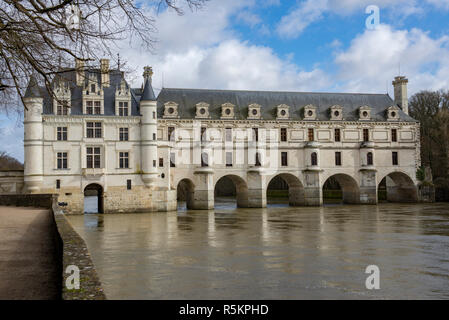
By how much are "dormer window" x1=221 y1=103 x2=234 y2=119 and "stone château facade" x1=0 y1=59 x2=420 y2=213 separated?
0.10 metres

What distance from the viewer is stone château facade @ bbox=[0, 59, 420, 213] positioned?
3431cm

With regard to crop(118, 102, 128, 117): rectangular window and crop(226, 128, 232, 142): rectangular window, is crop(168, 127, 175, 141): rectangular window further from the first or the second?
crop(226, 128, 232, 142): rectangular window

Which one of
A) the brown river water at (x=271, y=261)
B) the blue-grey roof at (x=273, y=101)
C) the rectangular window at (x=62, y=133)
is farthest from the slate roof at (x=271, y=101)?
the brown river water at (x=271, y=261)

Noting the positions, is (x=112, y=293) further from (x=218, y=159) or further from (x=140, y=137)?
(x=218, y=159)

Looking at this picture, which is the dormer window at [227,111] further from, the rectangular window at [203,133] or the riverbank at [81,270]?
the riverbank at [81,270]

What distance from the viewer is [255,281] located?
34.8 ft

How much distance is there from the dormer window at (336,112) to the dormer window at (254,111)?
766cm

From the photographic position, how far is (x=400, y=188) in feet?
150

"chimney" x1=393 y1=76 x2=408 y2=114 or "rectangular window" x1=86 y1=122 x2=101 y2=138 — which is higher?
"chimney" x1=393 y1=76 x2=408 y2=114

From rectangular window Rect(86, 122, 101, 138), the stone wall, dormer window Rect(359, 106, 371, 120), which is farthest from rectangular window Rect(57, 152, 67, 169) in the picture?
dormer window Rect(359, 106, 371, 120)

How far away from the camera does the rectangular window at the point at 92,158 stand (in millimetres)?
34906

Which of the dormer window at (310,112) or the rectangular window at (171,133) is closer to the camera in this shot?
the rectangular window at (171,133)

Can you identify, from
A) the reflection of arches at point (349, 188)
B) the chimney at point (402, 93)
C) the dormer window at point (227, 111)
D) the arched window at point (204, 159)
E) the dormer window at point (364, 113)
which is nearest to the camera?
the arched window at point (204, 159)
